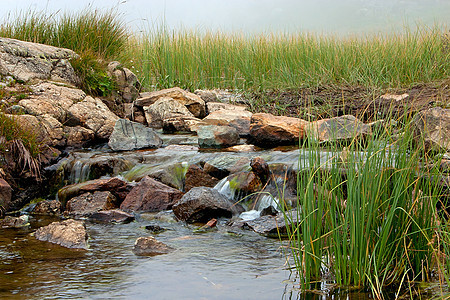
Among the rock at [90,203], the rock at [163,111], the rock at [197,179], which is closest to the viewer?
the rock at [90,203]

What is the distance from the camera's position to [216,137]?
8.43m

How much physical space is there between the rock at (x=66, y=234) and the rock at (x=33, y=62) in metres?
5.32

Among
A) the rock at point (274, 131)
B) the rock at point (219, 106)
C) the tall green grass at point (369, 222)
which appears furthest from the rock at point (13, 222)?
the rock at point (219, 106)

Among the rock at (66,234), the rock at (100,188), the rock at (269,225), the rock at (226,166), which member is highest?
the rock at (226,166)

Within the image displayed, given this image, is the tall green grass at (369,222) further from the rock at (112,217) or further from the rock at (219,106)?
the rock at (219,106)

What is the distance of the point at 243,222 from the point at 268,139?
3445mm

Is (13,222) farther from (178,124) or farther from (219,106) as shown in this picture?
(219,106)

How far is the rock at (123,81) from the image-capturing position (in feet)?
35.3

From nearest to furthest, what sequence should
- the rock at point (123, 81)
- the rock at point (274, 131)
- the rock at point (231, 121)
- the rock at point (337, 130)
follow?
1. the rock at point (337, 130)
2. the rock at point (274, 131)
3. the rock at point (231, 121)
4. the rock at point (123, 81)

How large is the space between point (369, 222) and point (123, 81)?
9.12 meters

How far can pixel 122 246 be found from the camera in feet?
14.0

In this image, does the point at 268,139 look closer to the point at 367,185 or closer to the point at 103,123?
the point at 103,123

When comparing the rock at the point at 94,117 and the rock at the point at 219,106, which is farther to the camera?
the rock at the point at 219,106

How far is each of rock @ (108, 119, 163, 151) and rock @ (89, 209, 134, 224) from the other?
295 cm
